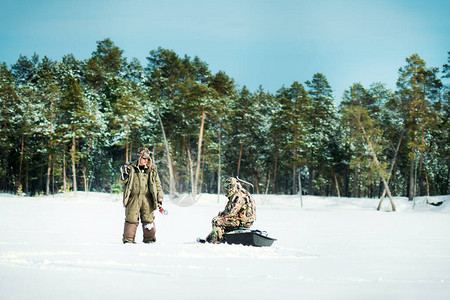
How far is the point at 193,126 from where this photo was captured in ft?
127

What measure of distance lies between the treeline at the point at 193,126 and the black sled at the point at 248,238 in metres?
22.7

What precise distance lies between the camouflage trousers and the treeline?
893 inches

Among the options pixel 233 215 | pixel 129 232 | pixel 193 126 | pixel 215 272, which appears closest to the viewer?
pixel 215 272

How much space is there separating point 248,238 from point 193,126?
31678 millimetres

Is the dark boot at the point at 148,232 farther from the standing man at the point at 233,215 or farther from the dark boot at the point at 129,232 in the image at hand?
the standing man at the point at 233,215

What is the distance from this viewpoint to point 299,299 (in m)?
3.50

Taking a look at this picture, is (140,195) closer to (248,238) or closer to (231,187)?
(231,187)

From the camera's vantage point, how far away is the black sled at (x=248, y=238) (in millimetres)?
7344

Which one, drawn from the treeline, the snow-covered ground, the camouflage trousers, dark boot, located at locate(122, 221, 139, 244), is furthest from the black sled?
the treeline

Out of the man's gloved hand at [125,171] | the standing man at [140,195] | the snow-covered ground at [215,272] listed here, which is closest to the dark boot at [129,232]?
the standing man at [140,195]

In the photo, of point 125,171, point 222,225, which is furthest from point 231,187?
point 125,171

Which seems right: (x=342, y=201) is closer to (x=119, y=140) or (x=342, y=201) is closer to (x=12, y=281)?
(x=119, y=140)

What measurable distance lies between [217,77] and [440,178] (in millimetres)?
25870

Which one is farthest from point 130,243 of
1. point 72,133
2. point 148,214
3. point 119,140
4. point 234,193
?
point 119,140
